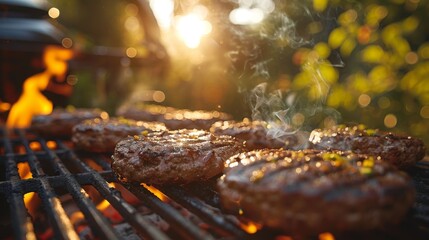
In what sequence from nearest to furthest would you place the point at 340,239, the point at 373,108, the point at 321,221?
the point at 321,221 < the point at 340,239 < the point at 373,108

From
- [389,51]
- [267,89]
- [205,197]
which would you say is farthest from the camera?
[267,89]

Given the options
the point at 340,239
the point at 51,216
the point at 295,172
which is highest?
the point at 295,172

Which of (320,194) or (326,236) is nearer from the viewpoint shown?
A: (320,194)

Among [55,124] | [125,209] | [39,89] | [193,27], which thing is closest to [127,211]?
[125,209]

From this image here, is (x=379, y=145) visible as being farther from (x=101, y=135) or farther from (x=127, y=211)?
(x=101, y=135)

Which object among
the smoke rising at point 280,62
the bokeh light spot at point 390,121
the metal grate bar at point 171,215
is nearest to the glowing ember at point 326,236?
the metal grate bar at point 171,215

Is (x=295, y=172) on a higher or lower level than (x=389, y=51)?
lower

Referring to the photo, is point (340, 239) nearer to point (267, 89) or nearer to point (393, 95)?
point (393, 95)

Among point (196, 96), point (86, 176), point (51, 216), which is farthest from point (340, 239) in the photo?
point (196, 96)
